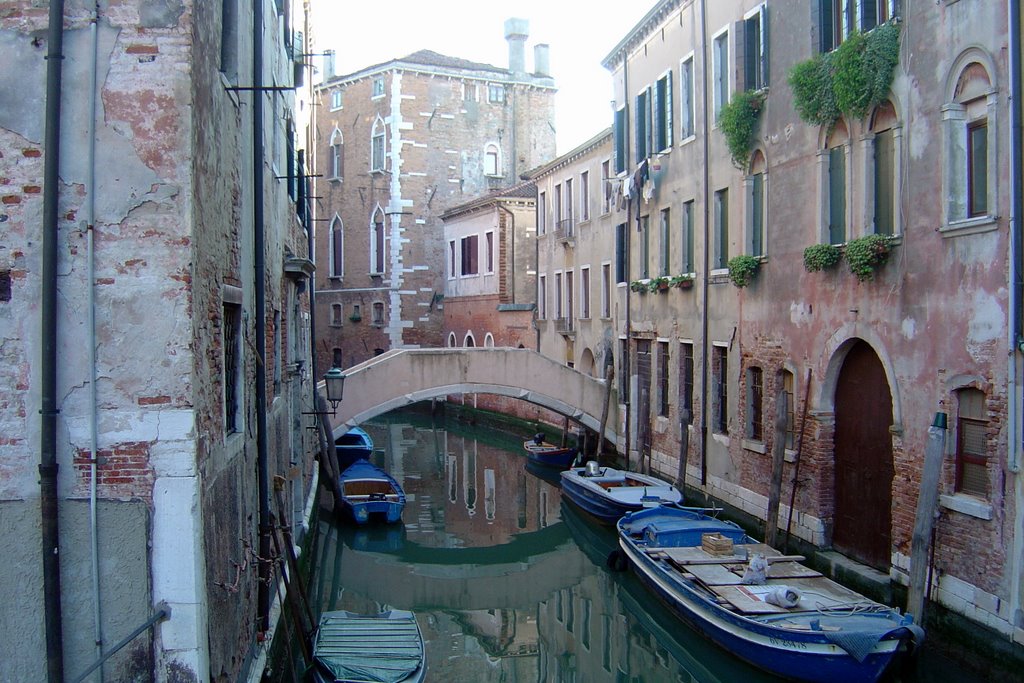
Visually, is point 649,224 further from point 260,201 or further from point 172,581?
point 172,581

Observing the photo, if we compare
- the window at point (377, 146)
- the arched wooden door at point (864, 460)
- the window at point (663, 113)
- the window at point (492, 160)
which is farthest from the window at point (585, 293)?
the window at point (377, 146)

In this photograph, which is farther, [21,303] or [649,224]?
[649,224]

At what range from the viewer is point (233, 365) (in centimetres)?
643

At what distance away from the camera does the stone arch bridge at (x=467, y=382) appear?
1684cm

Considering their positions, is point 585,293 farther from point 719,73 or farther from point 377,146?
point 377,146

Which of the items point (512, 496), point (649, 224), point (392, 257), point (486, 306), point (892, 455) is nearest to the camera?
point (892, 455)

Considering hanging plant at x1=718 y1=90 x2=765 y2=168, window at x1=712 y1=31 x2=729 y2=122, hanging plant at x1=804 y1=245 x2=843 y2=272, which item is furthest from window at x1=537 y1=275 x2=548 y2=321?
hanging plant at x1=804 y1=245 x2=843 y2=272

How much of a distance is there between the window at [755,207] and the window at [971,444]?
4.50 meters

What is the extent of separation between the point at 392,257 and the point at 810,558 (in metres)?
22.9

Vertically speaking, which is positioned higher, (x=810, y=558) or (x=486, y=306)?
(x=486, y=306)

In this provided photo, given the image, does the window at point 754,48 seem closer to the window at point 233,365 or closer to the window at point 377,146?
the window at point 233,365

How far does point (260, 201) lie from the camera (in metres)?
7.36

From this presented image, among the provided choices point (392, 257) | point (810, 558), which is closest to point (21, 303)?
point (810, 558)

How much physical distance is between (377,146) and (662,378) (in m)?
18.8
